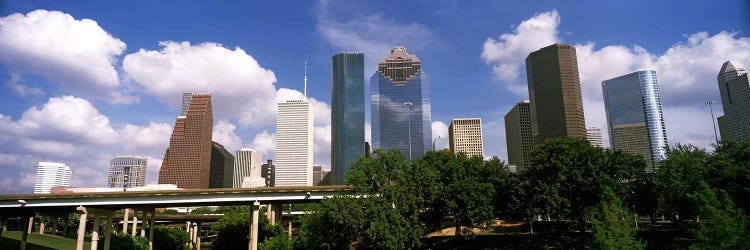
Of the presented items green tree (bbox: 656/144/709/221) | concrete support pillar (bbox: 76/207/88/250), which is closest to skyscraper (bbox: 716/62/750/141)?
green tree (bbox: 656/144/709/221)

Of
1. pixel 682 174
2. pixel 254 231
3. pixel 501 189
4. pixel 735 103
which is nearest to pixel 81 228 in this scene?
pixel 254 231

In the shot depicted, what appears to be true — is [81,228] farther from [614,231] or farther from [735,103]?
[735,103]

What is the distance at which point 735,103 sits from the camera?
555 ft

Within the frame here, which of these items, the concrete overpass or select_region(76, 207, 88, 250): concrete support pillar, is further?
the concrete overpass

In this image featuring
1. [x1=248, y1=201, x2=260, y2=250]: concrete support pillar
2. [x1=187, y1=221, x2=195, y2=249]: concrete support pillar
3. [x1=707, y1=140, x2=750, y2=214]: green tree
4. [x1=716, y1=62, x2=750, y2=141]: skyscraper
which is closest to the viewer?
[x1=707, y1=140, x2=750, y2=214]: green tree

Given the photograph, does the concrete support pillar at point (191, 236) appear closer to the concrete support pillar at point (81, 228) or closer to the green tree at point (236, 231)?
the green tree at point (236, 231)

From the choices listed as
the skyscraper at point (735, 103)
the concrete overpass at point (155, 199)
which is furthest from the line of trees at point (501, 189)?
the skyscraper at point (735, 103)

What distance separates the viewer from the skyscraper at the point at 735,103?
162 meters

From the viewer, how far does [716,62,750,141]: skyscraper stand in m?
162

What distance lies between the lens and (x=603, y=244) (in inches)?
1150

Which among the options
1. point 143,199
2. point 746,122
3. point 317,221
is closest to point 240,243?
point 143,199

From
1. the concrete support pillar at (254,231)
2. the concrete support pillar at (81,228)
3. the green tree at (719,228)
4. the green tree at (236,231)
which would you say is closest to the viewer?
the green tree at (719,228)

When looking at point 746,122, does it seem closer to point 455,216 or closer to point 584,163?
point 584,163

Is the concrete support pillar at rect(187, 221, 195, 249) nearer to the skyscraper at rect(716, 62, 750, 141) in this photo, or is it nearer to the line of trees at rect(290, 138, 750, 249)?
the line of trees at rect(290, 138, 750, 249)
